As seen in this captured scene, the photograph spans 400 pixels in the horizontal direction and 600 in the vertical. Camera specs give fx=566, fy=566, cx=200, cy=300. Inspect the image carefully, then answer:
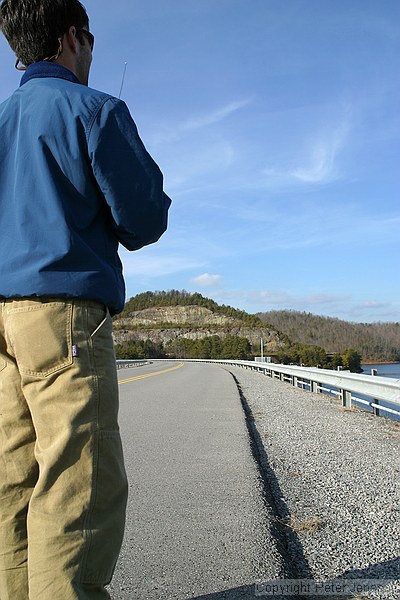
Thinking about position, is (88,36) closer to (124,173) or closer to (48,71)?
(48,71)

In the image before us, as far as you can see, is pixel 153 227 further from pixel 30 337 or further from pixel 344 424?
pixel 344 424

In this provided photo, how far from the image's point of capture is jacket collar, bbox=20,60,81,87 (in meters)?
2.02

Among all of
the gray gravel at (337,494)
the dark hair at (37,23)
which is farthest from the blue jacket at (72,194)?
the gray gravel at (337,494)

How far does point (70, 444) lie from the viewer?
5.60 ft

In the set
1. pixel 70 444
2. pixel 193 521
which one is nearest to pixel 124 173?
pixel 70 444

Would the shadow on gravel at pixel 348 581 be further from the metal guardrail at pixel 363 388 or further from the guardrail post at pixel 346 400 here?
the guardrail post at pixel 346 400

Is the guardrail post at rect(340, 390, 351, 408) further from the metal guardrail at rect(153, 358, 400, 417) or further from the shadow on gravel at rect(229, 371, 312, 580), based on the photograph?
the shadow on gravel at rect(229, 371, 312, 580)

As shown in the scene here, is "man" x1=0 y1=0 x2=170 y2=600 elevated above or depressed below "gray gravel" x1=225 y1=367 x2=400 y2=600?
above

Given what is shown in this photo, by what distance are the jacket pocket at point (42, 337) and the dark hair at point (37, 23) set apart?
0.96 m

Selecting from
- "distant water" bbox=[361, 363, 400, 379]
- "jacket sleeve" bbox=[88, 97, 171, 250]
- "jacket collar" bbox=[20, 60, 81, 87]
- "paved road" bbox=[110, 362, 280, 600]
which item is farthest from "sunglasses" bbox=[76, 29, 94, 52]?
"distant water" bbox=[361, 363, 400, 379]

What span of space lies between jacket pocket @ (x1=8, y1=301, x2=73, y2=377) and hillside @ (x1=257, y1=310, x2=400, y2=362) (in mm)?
41757

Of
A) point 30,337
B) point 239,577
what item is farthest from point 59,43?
point 239,577

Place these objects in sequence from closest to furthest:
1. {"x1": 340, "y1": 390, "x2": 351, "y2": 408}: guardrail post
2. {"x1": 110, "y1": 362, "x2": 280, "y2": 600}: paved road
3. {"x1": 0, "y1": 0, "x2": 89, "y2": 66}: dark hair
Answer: {"x1": 0, "y1": 0, "x2": 89, "y2": 66}: dark hair → {"x1": 110, "y1": 362, "x2": 280, "y2": 600}: paved road → {"x1": 340, "y1": 390, "x2": 351, "y2": 408}: guardrail post

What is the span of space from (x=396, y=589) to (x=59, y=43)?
2791mm
